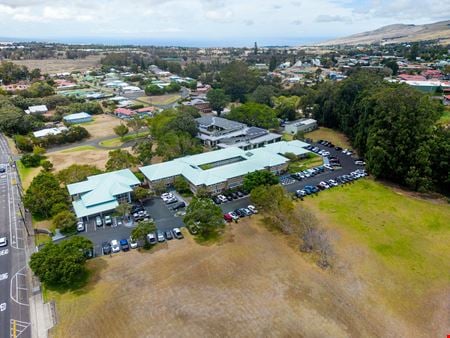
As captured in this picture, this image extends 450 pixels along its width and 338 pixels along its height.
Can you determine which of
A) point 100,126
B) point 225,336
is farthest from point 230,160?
point 100,126

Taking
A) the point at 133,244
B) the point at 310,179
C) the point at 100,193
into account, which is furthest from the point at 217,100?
the point at 133,244

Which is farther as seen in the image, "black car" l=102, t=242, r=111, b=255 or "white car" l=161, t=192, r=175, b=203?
"white car" l=161, t=192, r=175, b=203

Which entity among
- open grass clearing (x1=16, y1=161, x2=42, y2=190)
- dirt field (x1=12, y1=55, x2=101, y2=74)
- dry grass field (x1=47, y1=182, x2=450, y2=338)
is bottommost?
dry grass field (x1=47, y1=182, x2=450, y2=338)

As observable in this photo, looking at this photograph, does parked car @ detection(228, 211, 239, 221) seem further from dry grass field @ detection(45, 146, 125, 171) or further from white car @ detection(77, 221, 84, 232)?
dry grass field @ detection(45, 146, 125, 171)

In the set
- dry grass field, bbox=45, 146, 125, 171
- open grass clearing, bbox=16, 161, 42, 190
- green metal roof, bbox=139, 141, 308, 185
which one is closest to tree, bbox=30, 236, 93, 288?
green metal roof, bbox=139, 141, 308, 185

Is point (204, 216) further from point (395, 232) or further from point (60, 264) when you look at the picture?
point (395, 232)

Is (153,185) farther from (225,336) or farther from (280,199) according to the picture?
(225,336)

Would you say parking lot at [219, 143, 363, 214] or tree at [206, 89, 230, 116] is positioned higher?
tree at [206, 89, 230, 116]
